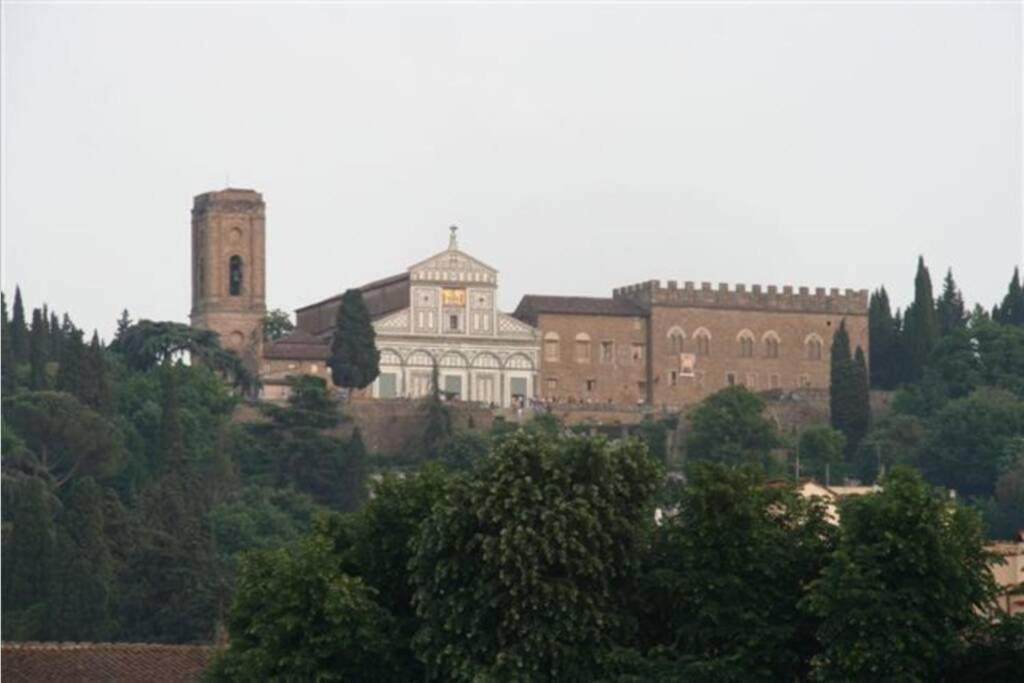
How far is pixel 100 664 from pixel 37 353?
1996 inches

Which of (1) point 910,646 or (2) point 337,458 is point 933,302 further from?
(1) point 910,646

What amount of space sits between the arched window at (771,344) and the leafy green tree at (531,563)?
69.6 meters

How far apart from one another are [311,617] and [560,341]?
2686 inches

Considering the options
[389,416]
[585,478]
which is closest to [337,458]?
[389,416]

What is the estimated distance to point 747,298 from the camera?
108 meters

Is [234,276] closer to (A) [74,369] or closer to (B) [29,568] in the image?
(A) [74,369]

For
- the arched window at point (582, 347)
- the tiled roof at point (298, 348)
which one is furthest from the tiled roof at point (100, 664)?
the arched window at point (582, 347)

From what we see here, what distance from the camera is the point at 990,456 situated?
93375 mm

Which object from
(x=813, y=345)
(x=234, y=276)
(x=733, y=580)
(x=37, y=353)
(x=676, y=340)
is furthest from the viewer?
(x=234, y=276)

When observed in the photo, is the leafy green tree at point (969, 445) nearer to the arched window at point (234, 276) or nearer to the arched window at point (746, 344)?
the arched window at point (746, 344)

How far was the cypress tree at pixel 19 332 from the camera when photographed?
92.5 m

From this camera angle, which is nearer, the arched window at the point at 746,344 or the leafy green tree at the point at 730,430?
the leafy green tree at the point at 730,430

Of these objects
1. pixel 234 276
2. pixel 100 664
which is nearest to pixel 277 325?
pixel 234 276

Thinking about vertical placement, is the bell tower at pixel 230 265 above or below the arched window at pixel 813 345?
above
